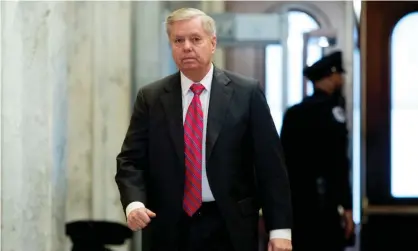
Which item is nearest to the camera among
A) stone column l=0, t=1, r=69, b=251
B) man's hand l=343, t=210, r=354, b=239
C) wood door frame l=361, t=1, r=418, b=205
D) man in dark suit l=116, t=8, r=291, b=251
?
man in dark suit l=116, t=8, r=291, b=251

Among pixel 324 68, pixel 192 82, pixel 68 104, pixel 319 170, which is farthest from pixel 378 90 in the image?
pixel 192 82

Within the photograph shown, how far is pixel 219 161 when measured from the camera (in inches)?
79.7

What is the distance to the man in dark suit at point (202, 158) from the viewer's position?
2.03 meters

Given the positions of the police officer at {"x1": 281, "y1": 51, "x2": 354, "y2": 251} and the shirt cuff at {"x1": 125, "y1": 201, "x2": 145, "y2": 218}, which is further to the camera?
the police officer at {"x1": 281, "y1": 51, "x2": 354, "y2": 251}

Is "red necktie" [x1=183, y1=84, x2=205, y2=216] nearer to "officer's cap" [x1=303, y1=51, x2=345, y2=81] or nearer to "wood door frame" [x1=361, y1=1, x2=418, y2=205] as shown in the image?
"officer's cap" [x1=303, y1=51, x2=345, y2=81]

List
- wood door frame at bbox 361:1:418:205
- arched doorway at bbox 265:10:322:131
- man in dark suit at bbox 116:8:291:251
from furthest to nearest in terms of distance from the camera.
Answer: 1. wood door frame at bbox 361:1:418:205
2. arched doorway at bbox 265:10:322:131
3. man in dark suit at bbox 116:8:291:251

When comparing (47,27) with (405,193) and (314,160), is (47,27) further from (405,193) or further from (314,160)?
(405,193)

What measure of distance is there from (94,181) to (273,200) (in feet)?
4.92

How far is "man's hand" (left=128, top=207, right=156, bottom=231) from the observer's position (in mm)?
1919

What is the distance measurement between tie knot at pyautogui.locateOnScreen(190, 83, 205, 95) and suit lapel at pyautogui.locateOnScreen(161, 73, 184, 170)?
1.5 inches

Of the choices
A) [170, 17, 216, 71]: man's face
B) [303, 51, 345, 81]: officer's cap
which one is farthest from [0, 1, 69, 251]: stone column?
[170, 17, 216, 71]: man's face

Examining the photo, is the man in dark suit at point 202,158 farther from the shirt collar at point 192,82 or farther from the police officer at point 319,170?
the police officer at point 319,170

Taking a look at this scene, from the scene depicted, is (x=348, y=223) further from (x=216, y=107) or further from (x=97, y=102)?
(x=216, y=107)

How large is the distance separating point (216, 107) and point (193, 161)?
0.50ft
